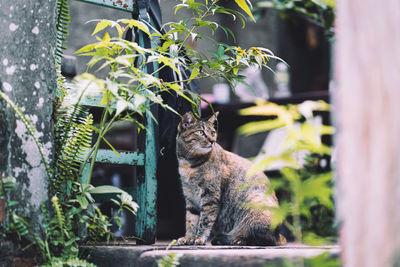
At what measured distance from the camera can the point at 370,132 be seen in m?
0.95

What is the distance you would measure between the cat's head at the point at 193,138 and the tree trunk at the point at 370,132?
199 centimetres

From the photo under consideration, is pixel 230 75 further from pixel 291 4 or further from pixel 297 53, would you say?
pixel 297 53

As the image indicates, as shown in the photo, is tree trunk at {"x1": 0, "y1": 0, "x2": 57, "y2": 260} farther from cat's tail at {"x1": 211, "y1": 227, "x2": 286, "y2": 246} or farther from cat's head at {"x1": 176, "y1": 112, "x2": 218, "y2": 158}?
cat's tail at {"x1": 211, "y1": 227, "x2": 286, "y2": 246}

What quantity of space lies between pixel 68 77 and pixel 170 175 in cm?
119

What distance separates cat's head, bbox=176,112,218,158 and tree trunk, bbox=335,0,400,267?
78.3 inches

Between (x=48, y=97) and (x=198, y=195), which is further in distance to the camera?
(x=198, y=195)

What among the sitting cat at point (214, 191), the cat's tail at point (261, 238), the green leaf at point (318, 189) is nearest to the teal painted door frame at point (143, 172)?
the sitting cat at point (214, 191)

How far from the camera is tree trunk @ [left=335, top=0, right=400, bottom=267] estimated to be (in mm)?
919

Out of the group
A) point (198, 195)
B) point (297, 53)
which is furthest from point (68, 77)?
point (297, 53)

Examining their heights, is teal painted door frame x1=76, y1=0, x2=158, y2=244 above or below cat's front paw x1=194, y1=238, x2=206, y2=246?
above

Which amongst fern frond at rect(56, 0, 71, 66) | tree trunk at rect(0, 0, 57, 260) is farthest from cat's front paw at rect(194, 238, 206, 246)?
fern frond at rect(56, 0, 71, 66)

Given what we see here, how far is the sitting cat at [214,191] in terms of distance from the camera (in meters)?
2.79

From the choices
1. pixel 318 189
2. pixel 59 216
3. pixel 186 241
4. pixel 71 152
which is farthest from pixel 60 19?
pixel 318 189

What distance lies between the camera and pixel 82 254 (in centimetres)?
214
